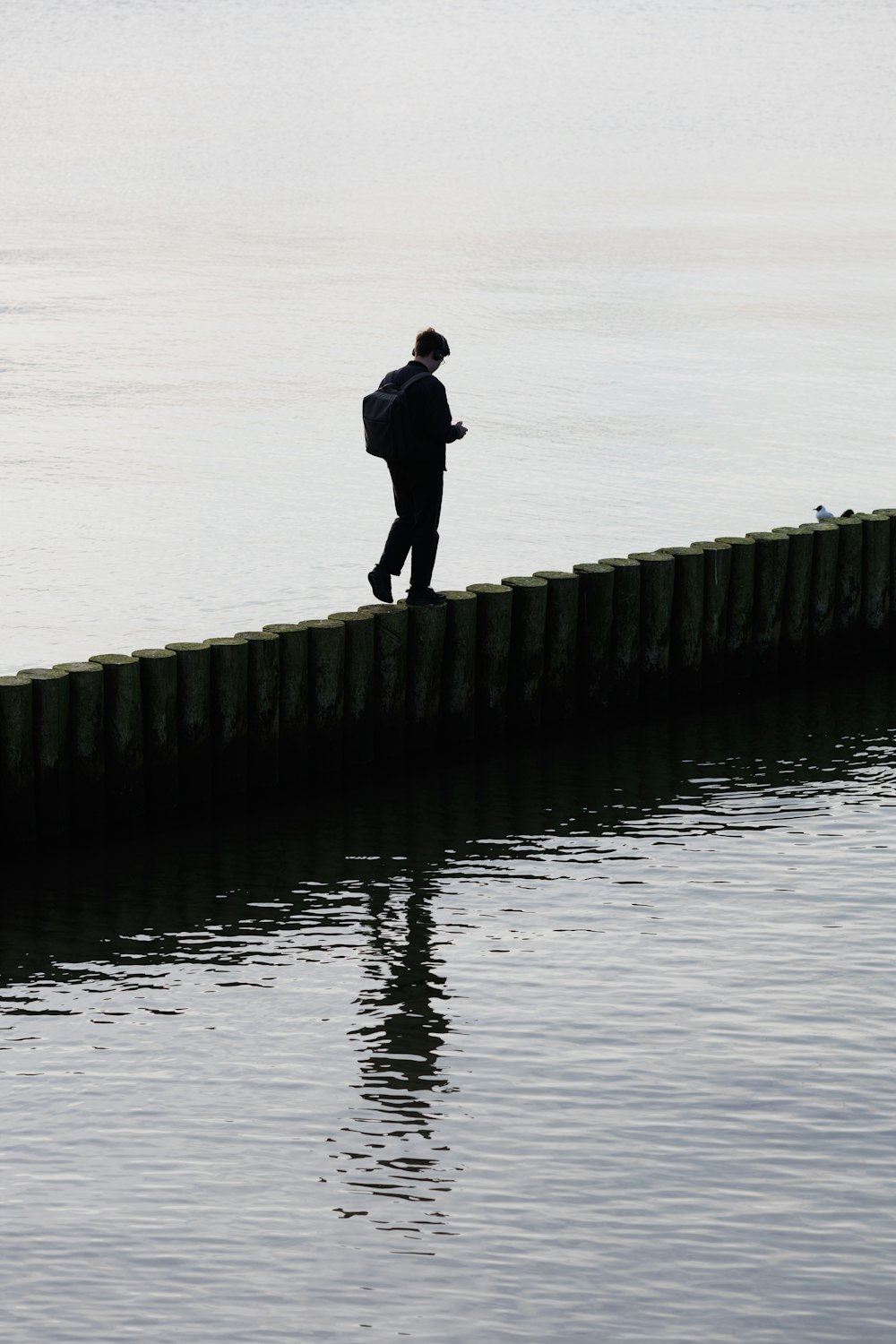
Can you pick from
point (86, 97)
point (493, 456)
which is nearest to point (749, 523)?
point (493, 456)

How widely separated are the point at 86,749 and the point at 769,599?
232 inches

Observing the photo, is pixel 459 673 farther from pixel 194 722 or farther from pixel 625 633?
pixel 194 722

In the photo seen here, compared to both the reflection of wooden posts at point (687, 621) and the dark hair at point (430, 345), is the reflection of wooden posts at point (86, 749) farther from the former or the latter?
the reflection of wooden posts at point (687, 621)

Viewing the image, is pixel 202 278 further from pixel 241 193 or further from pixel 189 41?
pixel 189 41

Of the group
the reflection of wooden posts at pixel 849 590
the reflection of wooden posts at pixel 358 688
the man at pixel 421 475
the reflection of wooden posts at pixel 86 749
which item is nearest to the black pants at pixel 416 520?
the man at pixel 421 475

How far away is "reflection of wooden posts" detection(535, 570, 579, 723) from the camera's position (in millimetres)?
15008

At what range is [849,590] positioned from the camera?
658 inches

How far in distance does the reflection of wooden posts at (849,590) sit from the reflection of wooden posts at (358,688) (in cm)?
441

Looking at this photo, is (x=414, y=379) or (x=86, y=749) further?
(x=414, y=379)

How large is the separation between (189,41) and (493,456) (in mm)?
87161

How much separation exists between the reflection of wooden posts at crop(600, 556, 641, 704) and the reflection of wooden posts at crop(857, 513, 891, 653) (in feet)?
7.48

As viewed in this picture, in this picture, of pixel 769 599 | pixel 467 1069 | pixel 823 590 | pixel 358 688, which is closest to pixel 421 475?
pixel 358 688

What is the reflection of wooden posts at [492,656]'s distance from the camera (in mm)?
14648

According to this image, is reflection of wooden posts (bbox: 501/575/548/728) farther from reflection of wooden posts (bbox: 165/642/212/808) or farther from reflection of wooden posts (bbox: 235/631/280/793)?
reflection of wooden posts (bbox: 165/642/212/808)
